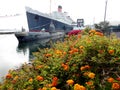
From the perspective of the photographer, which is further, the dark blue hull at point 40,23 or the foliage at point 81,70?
the dark blue hull at point 40,23

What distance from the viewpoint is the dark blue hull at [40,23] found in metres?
54.5

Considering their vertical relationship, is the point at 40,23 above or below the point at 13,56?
above

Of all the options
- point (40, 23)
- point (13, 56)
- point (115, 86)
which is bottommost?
point (13, 56)

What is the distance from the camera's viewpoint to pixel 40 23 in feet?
190

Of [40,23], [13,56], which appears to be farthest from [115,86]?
[40,23]

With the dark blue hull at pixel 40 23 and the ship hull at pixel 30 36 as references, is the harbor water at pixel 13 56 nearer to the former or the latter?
the ship hull at pixel 30 36

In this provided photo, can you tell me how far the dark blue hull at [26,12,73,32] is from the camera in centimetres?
5447

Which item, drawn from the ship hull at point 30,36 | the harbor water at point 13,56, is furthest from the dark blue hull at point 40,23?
the harbor water at point 13,56

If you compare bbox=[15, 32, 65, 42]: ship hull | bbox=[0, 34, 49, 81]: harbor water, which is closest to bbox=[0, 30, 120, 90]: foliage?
bbox=[0, 34, 49, 81]: harbor water

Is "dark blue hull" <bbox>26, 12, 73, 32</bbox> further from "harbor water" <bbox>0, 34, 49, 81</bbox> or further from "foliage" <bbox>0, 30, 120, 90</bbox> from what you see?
"foliage" <bbox>0, 30, 120, 90</bbox>

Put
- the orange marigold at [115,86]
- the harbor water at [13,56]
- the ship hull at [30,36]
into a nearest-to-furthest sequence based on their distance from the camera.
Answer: the orange marigold at [115,86]
the harbor water at [13,56]
the ship hull at [30,36]

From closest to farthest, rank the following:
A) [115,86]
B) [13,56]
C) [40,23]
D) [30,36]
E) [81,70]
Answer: [115,86] → [81,70] → [13,56] → [30,36] → [40,23]

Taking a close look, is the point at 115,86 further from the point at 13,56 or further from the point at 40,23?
the point at 40,23

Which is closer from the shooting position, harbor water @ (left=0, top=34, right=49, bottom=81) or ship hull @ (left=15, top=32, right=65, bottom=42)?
harbor water @ (left=0, top=34, right=49, bottom=81)
